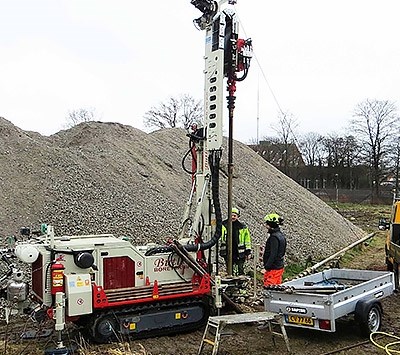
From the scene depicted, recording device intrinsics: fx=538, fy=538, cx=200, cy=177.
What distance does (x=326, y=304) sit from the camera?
25.2 ft

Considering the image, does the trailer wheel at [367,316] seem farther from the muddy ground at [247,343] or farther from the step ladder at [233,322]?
the step ladder at [233,322]

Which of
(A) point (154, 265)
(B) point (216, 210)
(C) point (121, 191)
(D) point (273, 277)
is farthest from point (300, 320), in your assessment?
(C) point (121, 191)

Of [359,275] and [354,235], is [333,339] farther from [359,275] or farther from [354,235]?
[354,235]

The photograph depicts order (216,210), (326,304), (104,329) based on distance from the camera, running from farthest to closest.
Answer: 1. (216,210)
2. (104,329)
3. (326,304)

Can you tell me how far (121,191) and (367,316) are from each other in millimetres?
9882

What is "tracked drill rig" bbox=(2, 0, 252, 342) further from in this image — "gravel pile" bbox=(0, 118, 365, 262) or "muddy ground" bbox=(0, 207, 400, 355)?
"gravel pile" bbox=(0, 118, 365, 262)

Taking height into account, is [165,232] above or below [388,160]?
below

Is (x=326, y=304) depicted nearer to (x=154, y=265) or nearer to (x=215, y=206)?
(x=215, y=206)

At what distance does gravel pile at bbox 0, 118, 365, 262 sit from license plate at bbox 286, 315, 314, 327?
6445mm

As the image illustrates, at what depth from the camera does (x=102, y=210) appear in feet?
49.2

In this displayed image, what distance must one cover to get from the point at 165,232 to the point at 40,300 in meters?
7.13

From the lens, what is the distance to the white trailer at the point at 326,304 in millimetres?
7730

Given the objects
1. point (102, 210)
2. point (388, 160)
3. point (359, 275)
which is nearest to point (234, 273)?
point (359, 275)

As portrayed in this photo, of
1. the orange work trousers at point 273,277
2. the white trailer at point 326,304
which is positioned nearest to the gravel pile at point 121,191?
the orange work trousers at point 273,277
